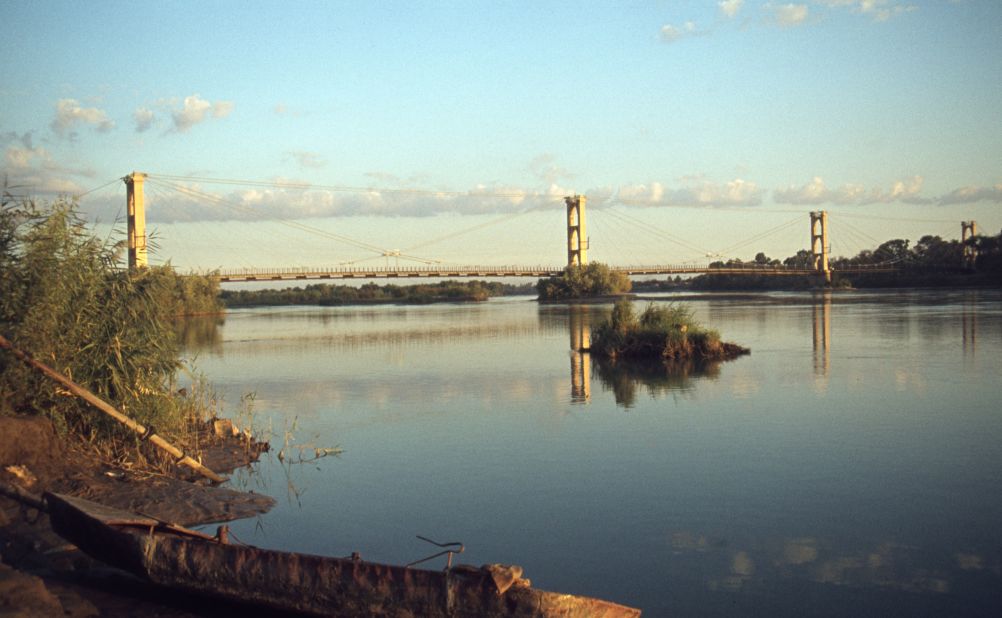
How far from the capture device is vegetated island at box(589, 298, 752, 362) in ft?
59.1

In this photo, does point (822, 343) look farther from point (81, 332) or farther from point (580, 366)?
point (81, 332)

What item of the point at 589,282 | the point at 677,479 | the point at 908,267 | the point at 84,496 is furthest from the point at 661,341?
the point at 908,267

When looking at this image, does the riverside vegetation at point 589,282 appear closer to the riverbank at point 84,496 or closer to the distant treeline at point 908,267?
the distant treeline at point 908,267

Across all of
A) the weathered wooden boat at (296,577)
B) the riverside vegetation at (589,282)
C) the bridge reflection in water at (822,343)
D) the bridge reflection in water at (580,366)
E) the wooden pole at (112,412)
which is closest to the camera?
the weathered wooden boat at (296,577)

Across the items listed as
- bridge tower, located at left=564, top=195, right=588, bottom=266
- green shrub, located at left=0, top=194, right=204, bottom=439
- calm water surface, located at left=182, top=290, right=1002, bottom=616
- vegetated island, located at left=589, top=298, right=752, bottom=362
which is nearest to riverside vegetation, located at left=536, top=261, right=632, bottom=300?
bridge tower, located at left=564, top=195, right=588, bottom=266

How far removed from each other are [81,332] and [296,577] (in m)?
4.76

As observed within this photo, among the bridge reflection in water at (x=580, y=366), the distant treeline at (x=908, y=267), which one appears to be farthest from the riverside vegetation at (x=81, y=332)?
the distant treeline at (x=908, y=267)

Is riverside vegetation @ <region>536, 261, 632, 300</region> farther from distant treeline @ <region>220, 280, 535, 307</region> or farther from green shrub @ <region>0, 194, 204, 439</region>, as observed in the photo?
green shrub @ <region>0, 194, 204, 439</region>

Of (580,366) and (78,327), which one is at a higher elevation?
(78,327)

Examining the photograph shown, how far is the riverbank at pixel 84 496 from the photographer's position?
15.9 feet

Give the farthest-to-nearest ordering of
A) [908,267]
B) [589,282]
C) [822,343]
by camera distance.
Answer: [908,267]
[589,282]
[822,343]

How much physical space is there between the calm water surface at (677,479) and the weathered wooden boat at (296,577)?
3.60ft

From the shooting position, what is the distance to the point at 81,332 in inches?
324

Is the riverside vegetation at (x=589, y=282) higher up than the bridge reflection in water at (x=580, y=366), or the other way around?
the riverside vegetation at (x=589, y=282)
